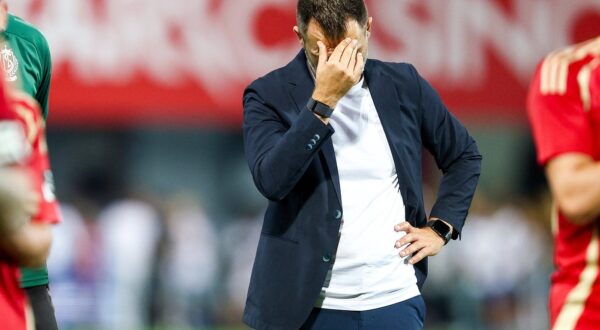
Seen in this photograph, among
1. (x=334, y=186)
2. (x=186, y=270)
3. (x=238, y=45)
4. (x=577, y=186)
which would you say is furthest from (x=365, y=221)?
(x=186, y=270)

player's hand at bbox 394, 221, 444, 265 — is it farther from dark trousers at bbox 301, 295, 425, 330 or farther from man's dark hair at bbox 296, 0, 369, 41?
man's dark hair at bbox 296, 0, 369, 41

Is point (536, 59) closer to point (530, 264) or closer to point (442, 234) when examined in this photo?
point (530, 264)

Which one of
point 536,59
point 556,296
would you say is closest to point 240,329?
point 536,59

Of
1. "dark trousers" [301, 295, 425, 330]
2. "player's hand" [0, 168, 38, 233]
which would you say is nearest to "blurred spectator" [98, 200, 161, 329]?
"dark trousers" [301, 295, 425, 330]

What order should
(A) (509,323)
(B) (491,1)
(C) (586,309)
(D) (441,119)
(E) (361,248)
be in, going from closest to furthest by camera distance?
(C) (586,309) → (E) (361,248) → (D) (441,119) → (B) (491,1) → (A) (509,323)

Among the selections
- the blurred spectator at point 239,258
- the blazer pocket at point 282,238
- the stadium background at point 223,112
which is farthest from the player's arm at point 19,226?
the blurred spectator at point 239,258

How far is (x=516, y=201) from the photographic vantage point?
51.3ft

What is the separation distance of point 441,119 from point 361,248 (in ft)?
2.04

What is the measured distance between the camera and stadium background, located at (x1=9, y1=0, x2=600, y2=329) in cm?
1198

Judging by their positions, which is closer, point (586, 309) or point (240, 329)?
point (586, 309)

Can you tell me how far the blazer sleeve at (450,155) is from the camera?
4.41m

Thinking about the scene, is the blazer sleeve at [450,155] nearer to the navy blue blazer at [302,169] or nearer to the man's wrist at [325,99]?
the navy blue blazer at [302,169]

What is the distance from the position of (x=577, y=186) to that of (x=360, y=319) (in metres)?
1.33

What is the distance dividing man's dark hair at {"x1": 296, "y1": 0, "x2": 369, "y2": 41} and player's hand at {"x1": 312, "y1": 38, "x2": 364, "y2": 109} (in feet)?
0.35
